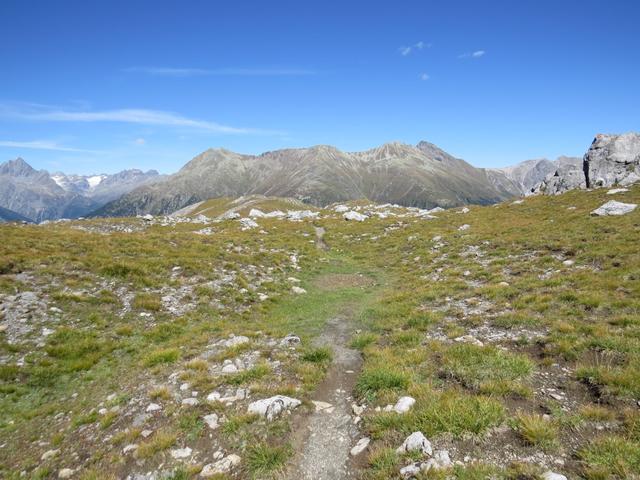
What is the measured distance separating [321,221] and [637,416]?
51.2 meters

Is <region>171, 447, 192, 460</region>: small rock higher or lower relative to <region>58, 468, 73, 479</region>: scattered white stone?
higher

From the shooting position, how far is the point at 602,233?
25.8 metres

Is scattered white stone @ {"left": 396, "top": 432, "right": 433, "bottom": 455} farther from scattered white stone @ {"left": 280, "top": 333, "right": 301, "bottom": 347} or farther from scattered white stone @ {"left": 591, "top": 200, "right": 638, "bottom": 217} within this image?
Result: scattered white stone @ {"left": 591, "top": 200, "right": 638, "bottom": 217}

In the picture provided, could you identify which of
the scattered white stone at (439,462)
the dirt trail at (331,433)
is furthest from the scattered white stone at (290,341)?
the scattered white stone at (439,462)

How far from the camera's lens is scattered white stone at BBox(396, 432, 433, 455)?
24.8 ft

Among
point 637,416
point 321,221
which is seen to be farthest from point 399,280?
point 321,221

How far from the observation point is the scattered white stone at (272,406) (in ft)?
32.1

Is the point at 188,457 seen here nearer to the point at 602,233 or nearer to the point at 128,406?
the point at 128,406

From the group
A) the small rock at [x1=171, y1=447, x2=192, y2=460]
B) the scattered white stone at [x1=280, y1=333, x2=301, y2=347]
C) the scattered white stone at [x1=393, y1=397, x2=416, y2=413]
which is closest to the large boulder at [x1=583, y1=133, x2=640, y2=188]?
the scattered white stone at [x1=280, y1=333, x2=301, y2=347]

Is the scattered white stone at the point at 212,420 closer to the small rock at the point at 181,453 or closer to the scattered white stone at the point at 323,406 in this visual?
the small rock at the point at 181,453

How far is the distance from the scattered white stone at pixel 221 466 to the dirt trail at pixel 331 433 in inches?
55.4

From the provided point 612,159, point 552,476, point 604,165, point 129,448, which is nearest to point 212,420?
point 129,448

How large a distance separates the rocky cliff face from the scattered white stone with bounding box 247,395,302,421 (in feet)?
241

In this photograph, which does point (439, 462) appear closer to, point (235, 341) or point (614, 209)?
point (235, 341)
